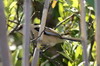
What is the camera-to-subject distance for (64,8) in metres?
1.83

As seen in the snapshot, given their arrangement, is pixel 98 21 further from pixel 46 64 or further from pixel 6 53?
pixel 46 64

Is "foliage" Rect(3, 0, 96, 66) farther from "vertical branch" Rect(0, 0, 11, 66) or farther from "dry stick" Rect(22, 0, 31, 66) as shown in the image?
"vertical branch" Rect(0, 0, 11, 66)

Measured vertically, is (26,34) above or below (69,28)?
above

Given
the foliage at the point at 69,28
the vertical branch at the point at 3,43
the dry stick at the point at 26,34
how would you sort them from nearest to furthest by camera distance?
the vertical branch at the point at 3,43, the dry stick at the point at 26,34, the foliage at the point at 69,28

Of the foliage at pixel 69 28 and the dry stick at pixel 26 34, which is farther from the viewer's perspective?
the foliage at pixel 69 28

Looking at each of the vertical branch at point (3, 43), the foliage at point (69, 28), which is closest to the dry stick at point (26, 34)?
the vertical branch at point (3, 43)

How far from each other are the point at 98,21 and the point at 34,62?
0.32 metres

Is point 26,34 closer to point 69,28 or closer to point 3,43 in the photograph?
point 3,43

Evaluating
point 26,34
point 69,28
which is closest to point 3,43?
point 26,34

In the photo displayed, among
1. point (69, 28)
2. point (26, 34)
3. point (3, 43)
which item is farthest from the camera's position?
point (69, 28)

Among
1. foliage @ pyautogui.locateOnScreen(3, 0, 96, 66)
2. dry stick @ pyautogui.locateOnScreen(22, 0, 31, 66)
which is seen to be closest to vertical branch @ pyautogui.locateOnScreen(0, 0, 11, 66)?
dry stick @ pyautogui.locateOnScreen(22, 0, 31, 66)

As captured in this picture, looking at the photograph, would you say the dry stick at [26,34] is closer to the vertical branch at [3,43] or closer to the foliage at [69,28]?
the vertical branch at [3,43]

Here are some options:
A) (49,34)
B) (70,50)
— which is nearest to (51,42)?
(49,34)

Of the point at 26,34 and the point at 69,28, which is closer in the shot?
the point at 26,34
